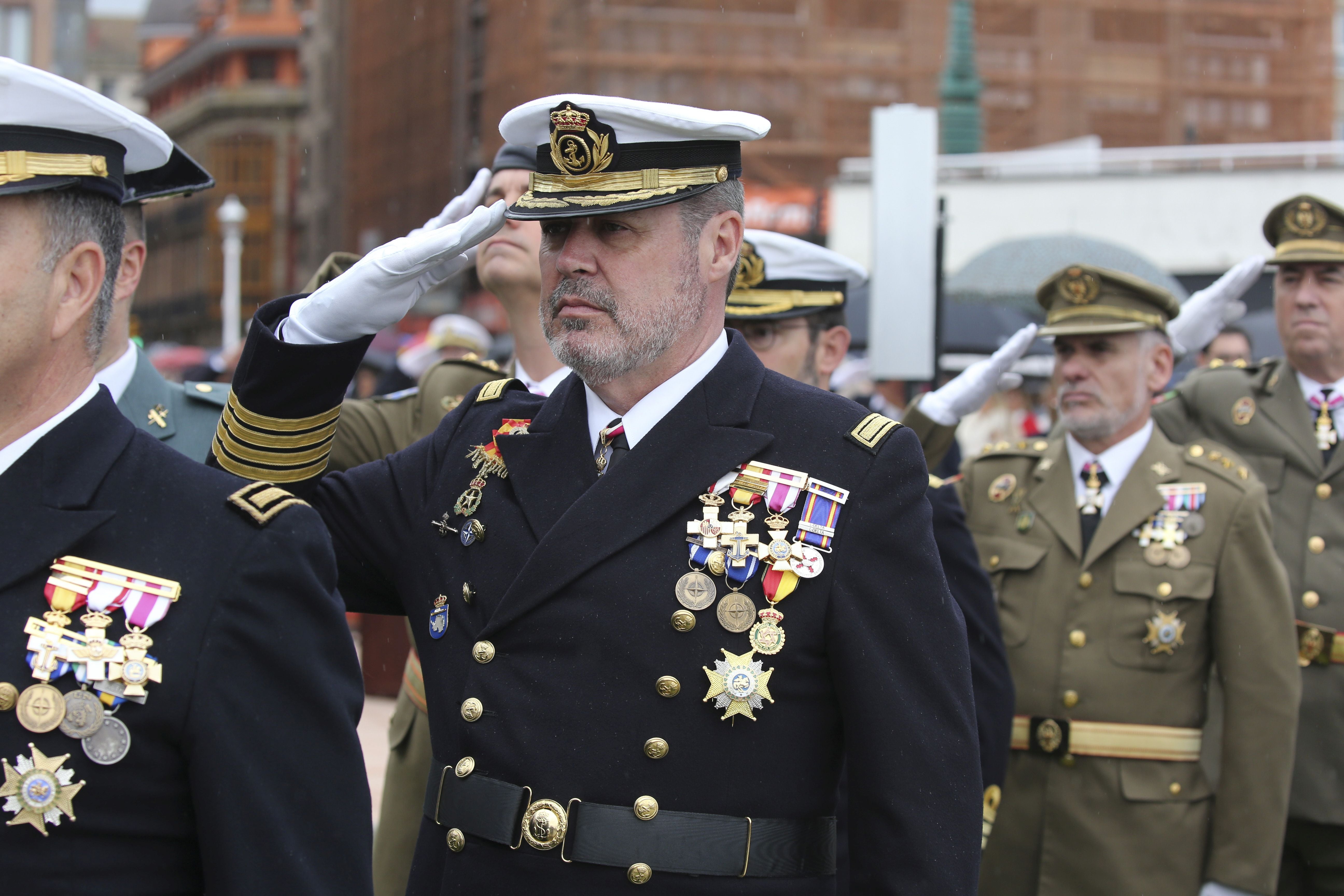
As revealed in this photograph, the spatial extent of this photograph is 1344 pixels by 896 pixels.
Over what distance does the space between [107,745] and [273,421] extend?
2.51ft

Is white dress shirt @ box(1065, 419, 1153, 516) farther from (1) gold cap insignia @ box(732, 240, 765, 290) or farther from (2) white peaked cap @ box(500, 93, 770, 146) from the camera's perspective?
(2) white peaked cap @ box(500, 93, 770, 146)

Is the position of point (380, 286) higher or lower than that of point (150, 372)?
higher

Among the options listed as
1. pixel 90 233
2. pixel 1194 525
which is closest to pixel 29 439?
pixel 90 233

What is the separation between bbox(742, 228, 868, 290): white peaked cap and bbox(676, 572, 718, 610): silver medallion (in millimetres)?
2176

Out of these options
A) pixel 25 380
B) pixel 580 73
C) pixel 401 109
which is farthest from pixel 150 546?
pixel 401 109

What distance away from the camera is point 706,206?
9.14ft

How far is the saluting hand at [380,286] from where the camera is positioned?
8.59 ft

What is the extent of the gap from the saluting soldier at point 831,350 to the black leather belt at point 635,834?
155cm

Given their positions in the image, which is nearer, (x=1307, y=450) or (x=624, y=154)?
(x=624, y=154)

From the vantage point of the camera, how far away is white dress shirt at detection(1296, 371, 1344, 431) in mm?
5160

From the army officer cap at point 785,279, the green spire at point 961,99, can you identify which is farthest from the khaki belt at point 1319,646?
the green spire at point 961,99

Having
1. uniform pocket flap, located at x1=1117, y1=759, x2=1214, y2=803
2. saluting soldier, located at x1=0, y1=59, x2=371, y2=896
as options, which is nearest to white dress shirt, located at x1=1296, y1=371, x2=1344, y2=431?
uniform pocket flap, located at x1=1117, y1=759, x2=1214, y2=803

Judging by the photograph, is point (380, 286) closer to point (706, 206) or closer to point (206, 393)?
point (706, 206)

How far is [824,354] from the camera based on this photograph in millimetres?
4770
